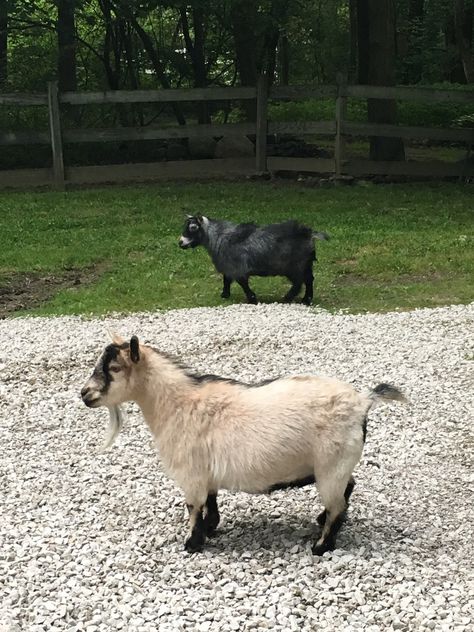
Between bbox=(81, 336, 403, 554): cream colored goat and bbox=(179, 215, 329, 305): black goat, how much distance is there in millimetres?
5578

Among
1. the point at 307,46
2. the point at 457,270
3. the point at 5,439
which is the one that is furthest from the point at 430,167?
the point at 307,46

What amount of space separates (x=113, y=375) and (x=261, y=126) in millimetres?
15233

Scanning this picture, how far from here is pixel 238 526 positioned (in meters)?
5.06

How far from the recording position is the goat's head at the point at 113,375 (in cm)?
478

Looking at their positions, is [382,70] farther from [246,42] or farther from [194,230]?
[194,230]

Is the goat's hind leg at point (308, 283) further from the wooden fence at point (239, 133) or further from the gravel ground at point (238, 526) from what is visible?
the wooden fence at point (239, 133)

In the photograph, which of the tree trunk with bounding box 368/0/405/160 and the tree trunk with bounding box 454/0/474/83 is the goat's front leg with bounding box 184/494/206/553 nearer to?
the tree trunk with bounding box 368/0/405/160

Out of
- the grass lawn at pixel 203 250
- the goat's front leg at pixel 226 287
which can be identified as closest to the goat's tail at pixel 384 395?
the grass lawn at pixel 203 250

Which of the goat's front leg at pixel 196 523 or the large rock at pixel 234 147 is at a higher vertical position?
the large rock at pixel 234 147

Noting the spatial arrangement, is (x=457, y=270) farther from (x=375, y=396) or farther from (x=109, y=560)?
(x=109, y=560)

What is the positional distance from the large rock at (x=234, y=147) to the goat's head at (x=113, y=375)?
16.2 meters

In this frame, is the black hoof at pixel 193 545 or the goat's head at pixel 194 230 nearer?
the black hoof at pixel 193 545

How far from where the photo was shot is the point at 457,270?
39.1ft

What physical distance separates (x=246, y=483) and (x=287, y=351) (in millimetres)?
3934
